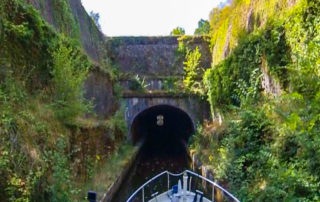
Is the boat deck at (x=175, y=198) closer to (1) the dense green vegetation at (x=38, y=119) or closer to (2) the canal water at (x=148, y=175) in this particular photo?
(2) the canal water at (x=148, y=175)

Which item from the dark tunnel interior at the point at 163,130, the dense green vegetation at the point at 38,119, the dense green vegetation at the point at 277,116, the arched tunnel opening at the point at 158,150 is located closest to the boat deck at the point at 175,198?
the dense green vegetation at the point at 277,116

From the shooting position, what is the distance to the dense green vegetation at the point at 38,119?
4602 millimetres

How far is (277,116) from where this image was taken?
6945 mm

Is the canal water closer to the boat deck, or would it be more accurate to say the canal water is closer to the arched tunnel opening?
the arched tunnel opening

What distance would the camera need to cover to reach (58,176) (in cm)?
508

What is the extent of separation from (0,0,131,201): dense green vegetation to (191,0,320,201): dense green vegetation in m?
3.41

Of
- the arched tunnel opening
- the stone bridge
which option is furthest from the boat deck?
the stone bridge

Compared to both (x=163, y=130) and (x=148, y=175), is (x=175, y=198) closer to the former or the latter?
(x=148, y=175)

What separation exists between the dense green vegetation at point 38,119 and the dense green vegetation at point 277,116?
3411mm

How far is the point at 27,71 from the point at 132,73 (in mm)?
12766

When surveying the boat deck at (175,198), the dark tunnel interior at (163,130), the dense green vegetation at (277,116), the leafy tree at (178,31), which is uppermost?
the leafy tree at (178,31)

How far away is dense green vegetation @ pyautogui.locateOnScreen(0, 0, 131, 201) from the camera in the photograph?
460cm

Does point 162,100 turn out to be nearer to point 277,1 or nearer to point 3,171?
point 277,1

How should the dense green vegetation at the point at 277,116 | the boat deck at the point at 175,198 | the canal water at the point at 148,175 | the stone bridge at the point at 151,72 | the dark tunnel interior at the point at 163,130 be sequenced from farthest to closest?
the dark tunnel interior at the point at 163,130, the stone bridge at the point at 151,72, the canal water at the point at 148,175, the boat deck at the point at 175,198, the dense green vegetation at the point at 277,116
